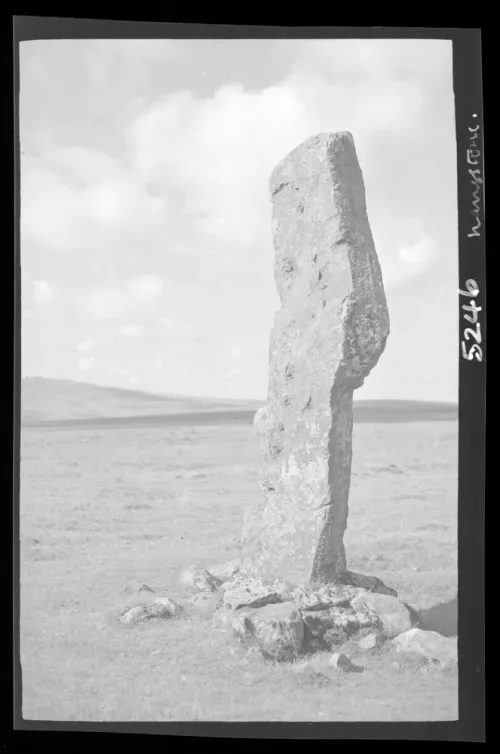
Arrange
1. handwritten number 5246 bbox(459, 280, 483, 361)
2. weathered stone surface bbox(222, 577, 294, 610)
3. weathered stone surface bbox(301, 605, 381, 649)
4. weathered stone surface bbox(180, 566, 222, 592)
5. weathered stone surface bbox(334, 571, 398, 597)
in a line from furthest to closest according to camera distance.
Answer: weathered stone surface bbox(180, 566, 222, 592), weathered stone surface bbox(334, 571, 398, 597), handwritten number 5246 bbox(459, 280, 483, 361), weathered stone surface bbox(222, 577, 294, 610), weathered stone surface bbox(301, 605, 381, 649)

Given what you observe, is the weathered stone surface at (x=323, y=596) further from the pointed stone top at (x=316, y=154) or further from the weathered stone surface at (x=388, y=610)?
the pointed stone top at (x=316, y=154)

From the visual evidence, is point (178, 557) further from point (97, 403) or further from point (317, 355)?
point (97, 403)

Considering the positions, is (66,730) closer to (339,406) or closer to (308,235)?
(339,406)

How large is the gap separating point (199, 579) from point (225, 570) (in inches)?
11.1

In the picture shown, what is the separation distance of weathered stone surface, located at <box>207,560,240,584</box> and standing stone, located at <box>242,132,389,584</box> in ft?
1.41

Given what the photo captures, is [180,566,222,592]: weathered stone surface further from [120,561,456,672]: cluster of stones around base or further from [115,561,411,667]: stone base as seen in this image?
[120,561,456,672]: cluster of stones around base

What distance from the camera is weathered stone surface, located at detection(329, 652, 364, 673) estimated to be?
224 inches

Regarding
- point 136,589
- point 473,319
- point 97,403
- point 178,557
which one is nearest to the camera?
point 473,319

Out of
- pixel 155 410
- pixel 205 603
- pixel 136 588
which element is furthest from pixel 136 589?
pixel 155 410

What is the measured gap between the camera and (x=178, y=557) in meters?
7.78

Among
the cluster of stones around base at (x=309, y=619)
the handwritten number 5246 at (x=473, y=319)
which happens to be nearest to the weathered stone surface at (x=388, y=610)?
the cluster of stones around base at (x=309, y=619)

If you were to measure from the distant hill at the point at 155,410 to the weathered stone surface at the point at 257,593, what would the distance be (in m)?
5.09

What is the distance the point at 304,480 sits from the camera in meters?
6.16

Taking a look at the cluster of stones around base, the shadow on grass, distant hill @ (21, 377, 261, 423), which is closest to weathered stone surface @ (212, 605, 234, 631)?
the cluster of stones around base
